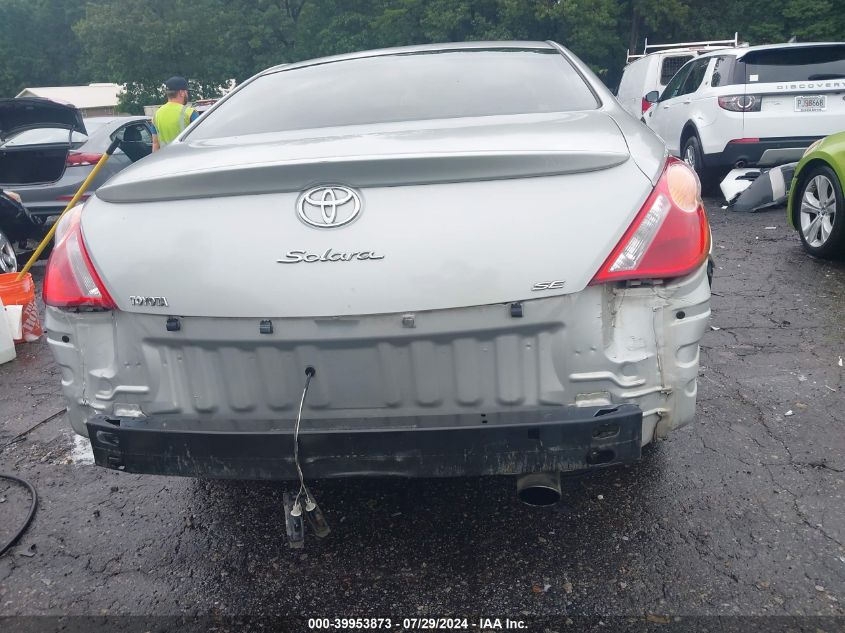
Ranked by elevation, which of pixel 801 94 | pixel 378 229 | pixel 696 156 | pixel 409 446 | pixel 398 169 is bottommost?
pixel 696 156

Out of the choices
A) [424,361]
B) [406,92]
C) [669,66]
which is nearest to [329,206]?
[424,361]

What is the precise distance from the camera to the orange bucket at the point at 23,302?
5.17 meters

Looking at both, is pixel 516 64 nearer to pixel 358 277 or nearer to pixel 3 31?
pixel 358 277

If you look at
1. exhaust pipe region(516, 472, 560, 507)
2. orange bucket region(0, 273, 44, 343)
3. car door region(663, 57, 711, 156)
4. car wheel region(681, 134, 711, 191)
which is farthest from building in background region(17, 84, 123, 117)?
exhaust pipe region(516, 472, 560, 507)

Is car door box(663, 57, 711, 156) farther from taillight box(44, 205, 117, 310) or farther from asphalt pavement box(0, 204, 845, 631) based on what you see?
taillight box(44, 205, 117, 310)

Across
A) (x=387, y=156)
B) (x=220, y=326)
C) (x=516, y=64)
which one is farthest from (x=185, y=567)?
(x=516, y=64)

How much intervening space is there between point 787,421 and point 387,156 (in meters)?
2.29

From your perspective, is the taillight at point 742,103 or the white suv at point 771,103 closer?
the white suv at point 771,103

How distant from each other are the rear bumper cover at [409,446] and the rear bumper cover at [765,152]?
24.2ft

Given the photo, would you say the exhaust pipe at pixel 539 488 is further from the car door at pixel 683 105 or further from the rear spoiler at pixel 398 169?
the car door at pixel 683 105

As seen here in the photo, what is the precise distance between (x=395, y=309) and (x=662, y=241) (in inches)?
29.9

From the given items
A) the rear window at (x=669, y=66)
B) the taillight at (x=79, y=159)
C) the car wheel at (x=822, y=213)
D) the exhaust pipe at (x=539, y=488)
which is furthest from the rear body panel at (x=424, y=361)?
the rear window at (x=669, y=66)

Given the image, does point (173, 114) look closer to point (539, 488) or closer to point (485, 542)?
point (485, 542)

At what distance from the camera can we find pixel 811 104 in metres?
8.12
